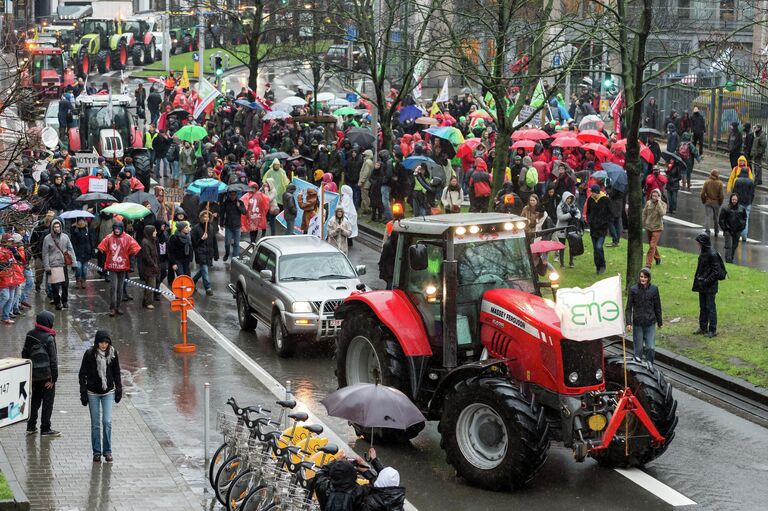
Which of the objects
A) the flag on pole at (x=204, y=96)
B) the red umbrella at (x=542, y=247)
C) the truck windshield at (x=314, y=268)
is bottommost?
the truck windshield at (x=314, y=268)

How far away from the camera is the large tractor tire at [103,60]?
73.6m

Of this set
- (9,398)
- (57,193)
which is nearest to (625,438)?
(9,398)

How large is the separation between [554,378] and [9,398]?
5.66 m

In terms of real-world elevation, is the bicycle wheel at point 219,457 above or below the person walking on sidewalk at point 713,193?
below

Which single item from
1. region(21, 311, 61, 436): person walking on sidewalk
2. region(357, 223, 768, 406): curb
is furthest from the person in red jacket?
region(357, 223, 768, 406): curb

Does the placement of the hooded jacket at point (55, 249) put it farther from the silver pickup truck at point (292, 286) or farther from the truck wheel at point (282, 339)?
the truck wheel at point (282, 339)

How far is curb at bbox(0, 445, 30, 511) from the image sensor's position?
13047 millimetres

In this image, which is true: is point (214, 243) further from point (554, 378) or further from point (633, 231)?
point (554, 378)

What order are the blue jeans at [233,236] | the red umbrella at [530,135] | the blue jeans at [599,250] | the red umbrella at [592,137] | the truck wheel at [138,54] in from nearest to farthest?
the blue jeans at [599,250] < the blue jeans at [233,236] < the red umbrella at [592,137] < the red umbrella at [530,135] < the truck wheel at [138,54]

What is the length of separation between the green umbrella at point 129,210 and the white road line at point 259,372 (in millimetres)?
1690

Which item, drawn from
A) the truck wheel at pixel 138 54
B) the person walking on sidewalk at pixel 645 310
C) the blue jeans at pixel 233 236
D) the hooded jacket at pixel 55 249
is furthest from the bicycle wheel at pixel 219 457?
the truck wheel at pixel 138 54

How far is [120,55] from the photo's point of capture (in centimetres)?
7512

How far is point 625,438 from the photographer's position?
14.4 metres

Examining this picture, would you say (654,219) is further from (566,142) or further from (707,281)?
(566,142)
